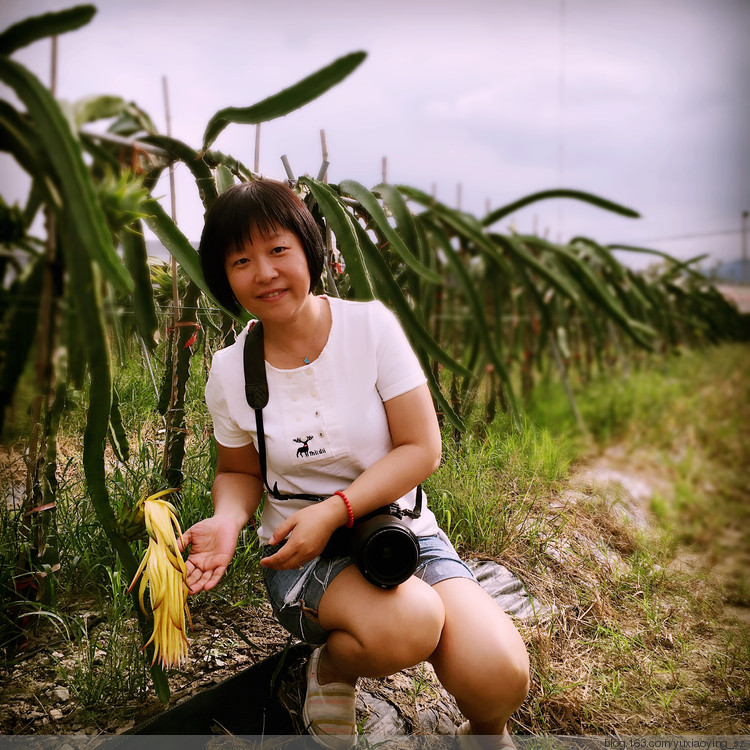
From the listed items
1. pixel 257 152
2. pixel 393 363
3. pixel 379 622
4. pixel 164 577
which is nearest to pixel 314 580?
pixel 379 622

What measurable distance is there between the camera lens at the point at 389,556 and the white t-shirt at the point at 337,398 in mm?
116

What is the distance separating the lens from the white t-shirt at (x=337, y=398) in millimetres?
929

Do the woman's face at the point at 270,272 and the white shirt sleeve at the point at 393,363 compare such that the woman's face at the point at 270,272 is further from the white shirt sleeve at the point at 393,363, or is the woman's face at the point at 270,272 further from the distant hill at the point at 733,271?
the distant hill at the point at 733,271

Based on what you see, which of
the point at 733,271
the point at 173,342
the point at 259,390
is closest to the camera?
the point at 733,271

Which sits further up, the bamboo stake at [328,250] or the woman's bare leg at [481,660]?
the bamboo stake at [328,250]

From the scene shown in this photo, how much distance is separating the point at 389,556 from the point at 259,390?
29cm

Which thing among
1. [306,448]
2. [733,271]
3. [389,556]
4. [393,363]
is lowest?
[389,556]

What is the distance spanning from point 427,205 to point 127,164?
0.39 meters

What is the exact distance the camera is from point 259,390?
922 millimetres

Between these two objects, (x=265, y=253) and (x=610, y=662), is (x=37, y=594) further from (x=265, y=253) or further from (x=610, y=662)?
(x=610, y=662)

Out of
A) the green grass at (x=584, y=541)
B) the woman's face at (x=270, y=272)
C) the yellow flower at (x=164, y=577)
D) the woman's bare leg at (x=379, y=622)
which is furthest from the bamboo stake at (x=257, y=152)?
the woman's bare leg at (x=379, y=622)

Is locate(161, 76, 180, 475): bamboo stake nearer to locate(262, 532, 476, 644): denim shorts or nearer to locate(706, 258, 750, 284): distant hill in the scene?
locate(262, 532, 476, 644): denim shorts

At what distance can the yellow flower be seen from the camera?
31.6 inches

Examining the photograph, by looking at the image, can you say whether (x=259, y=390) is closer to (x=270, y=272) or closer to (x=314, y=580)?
(x=270, y=272)
